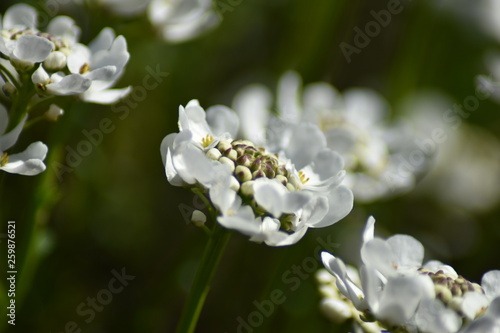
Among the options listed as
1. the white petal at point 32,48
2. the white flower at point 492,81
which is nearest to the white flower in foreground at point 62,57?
the white petal at point 32,48

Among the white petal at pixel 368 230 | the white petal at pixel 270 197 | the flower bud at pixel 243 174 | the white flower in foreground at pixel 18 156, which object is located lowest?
the white flower in foreground at pixel 18 156

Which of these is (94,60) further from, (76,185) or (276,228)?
(76,185)

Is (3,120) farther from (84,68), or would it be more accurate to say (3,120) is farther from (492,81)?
(492,81)

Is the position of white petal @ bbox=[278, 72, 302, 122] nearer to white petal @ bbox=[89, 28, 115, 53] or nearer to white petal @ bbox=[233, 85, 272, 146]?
white petal @ bbox=[233, 85, 272, 146]

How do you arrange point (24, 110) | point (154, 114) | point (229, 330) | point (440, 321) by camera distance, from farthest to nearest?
point (154, 114), point (229, 330), point (24, 110), point (440, 321)

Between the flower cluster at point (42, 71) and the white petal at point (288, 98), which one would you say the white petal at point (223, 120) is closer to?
the flower cluster at point (42, 71)

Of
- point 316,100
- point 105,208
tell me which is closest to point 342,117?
point 316,100

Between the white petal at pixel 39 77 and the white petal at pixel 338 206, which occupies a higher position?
the white petal at pixel 338 206
